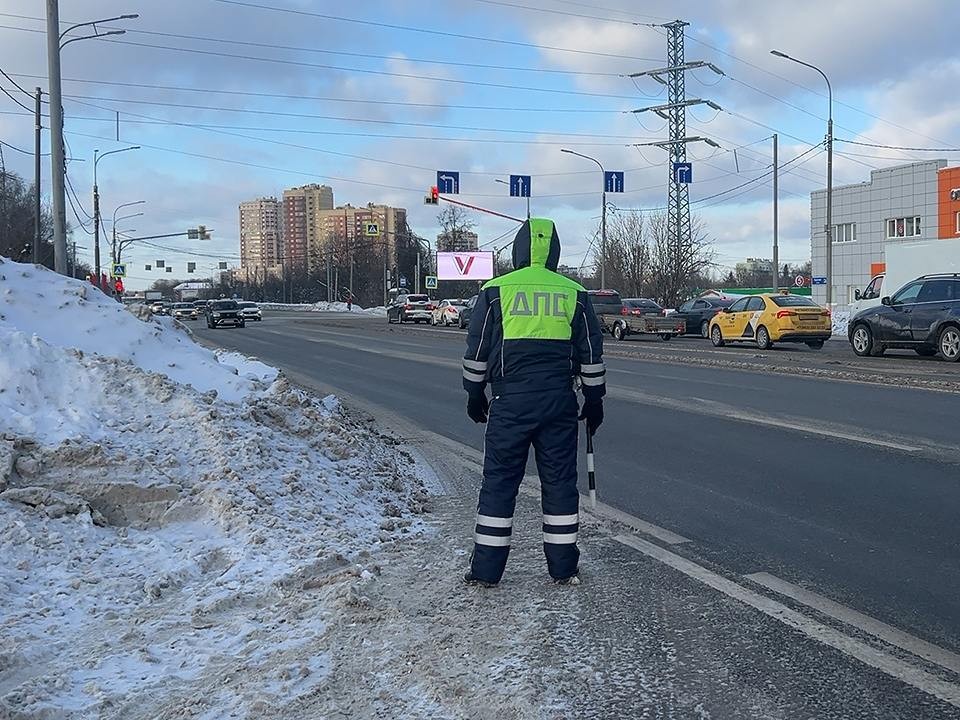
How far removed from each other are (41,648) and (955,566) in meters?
4.72

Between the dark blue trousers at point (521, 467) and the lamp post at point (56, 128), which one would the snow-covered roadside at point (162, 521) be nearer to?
the dark blue trousers at point (521, 467)

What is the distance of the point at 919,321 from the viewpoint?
19547 millimetres

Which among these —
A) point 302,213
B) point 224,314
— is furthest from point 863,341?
point 302,213

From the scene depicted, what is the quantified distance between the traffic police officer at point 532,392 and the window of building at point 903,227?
53.9 meters

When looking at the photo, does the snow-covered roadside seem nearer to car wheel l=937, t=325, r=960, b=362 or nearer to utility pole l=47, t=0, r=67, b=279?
utility pole l=47, t=0, r=67, b=279

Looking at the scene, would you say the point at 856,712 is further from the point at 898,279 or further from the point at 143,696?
the point at 898,279

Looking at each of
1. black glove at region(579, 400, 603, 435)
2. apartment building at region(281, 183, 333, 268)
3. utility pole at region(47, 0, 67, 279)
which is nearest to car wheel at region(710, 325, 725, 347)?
utility pole at region(47, 0, 67, 279)

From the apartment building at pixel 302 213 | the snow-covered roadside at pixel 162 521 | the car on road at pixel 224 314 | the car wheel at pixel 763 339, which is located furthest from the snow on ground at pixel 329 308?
the snow-covered roadside at pixel 162 521

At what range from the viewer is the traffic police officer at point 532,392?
4828 mm

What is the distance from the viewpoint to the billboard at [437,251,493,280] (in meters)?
70.0

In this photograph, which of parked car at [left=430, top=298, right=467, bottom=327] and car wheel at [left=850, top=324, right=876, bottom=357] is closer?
car wheel at [left=850, top=324, right=876, bottom=357]

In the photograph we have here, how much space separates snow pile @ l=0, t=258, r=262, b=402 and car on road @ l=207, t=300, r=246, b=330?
140 feet

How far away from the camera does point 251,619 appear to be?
430 centimetres

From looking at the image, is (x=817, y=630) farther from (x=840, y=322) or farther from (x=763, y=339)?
(x=840, y=322)
